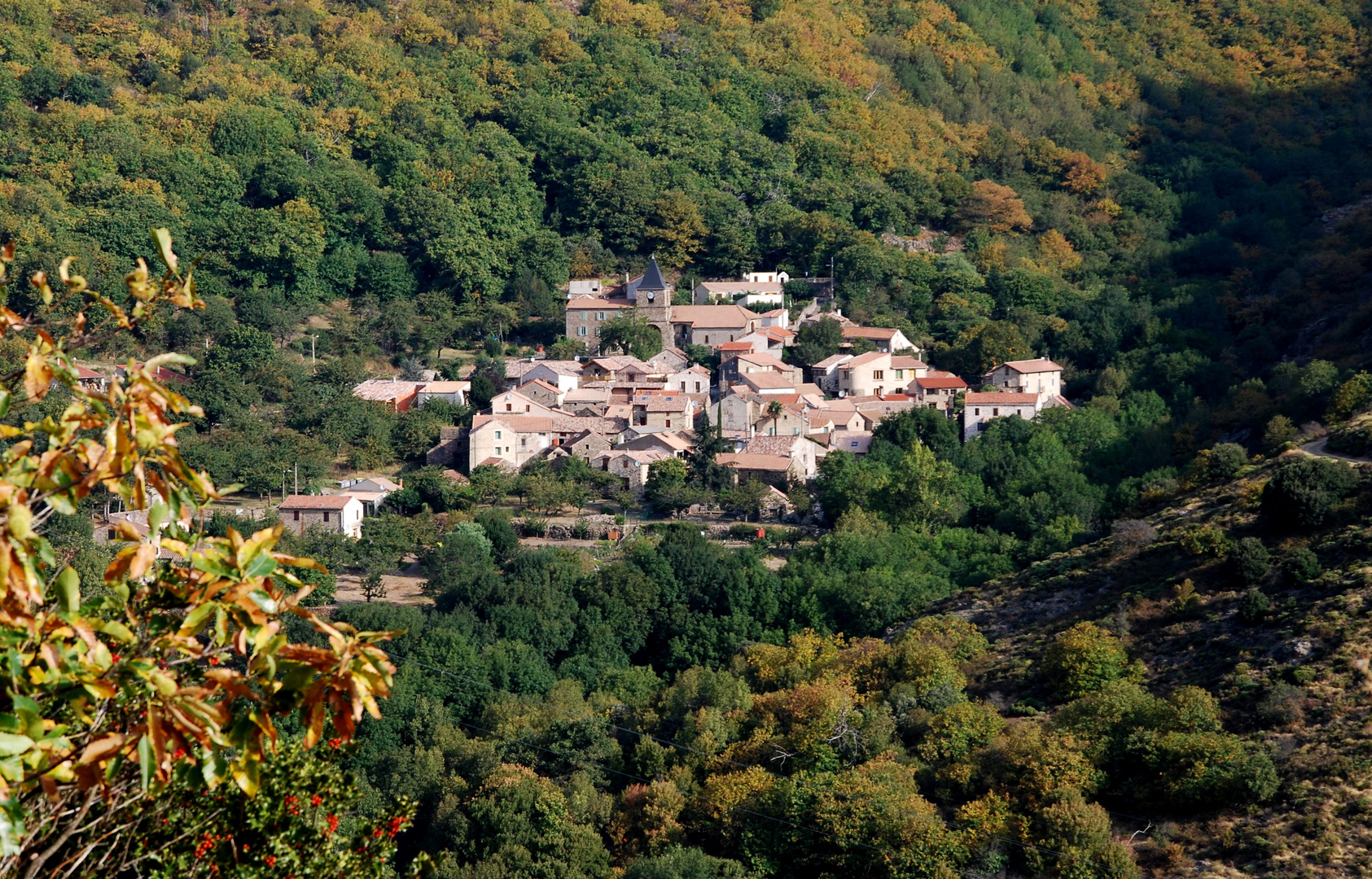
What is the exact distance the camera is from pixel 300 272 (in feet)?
156

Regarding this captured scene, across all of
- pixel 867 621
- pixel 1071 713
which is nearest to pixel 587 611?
pixel 867 621

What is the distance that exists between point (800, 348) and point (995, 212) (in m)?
18.0

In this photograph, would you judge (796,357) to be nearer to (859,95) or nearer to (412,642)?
(412,642)

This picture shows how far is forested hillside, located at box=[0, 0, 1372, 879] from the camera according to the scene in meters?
17.0

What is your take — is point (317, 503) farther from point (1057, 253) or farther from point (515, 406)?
point (1057, 253)

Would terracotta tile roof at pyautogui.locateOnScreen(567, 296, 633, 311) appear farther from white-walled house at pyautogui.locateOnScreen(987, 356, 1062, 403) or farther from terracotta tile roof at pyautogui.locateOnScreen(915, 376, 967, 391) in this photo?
white-walled house at pyautogui.locateOnScreen(987, 356, 1062, 403)

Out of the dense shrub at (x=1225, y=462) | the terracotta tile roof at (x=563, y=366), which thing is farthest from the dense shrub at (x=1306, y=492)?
the terracotta tile roof at (x=563, y=366)

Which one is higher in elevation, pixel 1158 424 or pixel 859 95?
pixel 859 95

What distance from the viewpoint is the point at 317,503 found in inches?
1257

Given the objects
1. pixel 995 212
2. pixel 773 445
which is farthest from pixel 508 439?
pixel 995 212

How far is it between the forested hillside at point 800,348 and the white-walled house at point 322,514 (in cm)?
110

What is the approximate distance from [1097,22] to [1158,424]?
50514 millimetres

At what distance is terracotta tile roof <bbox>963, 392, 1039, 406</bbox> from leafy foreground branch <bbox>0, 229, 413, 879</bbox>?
117 feet

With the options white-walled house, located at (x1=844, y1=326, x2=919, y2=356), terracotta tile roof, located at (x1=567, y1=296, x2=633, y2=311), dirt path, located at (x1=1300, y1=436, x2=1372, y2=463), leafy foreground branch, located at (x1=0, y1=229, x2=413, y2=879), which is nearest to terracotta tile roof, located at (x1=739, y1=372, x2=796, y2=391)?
white-walled house, located at (x1=844, y1=326, x2=919, y2=356)
